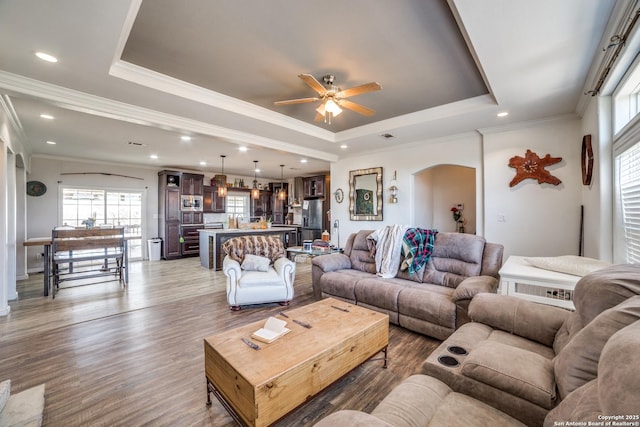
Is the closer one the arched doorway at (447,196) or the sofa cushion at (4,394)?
the sofa cushion at (4,394)

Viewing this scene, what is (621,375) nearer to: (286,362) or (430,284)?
(286,362)

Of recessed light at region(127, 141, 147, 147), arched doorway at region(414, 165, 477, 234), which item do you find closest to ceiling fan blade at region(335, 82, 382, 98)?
arched doorway at region(414, 165, 477, 234)

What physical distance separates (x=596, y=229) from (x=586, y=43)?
193 cm

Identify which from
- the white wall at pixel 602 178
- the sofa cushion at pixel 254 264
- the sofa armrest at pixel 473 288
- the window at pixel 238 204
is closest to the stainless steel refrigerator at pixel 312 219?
the window at pixel 238 204

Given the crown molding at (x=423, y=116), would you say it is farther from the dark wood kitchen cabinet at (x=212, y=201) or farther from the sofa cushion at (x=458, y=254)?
the dark wood kitchen cabinet at (x=212, y=201)

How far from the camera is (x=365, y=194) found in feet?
19.5

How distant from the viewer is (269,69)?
111 inches

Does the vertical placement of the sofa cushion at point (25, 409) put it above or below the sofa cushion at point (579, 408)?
below

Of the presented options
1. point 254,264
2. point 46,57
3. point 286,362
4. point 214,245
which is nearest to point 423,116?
point 254,264

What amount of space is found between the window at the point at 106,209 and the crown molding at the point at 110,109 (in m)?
4.40

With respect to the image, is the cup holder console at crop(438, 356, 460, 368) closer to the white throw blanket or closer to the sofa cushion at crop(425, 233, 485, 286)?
the sofa cushion at crop(425, 233, 485, 286)

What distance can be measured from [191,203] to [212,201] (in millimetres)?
695

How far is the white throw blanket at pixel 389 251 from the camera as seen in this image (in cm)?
346

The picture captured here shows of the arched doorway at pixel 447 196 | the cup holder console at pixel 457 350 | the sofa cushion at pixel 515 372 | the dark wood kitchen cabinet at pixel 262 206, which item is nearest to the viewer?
the sofa cushion at pixel 515 372
